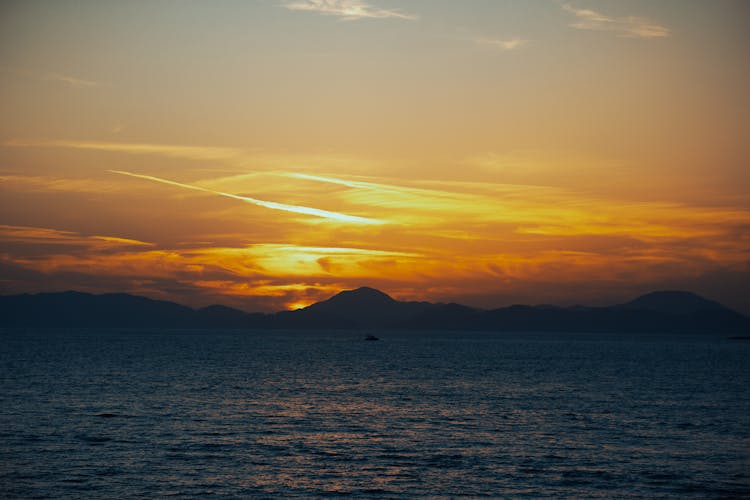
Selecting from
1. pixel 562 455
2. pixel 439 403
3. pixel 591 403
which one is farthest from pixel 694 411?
pixel 562 455

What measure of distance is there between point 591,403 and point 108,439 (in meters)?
50.8

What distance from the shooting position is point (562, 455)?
4828 cm

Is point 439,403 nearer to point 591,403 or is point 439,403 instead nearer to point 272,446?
point 591,403

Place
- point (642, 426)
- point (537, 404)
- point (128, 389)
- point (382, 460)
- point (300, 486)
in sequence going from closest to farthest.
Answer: point (300, 486)
point (382, 460)
point (642, 426)
point (537, 404)
point (128, 389)

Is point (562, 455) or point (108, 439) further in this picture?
point (108, 439)

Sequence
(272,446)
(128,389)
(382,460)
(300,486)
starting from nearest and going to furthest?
1. (300,486)
2. (382,460)
3. (272,446)
4. (128,389)

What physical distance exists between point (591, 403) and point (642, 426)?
18414 millimetres

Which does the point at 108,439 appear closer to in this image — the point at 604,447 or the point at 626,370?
the point at 604,447

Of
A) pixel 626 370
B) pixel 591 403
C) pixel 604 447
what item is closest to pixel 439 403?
pixel 591 403

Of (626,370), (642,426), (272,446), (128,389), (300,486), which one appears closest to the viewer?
(300,486)

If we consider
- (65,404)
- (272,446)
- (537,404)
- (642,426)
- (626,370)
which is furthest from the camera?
(626,370)

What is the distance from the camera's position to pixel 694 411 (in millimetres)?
73062

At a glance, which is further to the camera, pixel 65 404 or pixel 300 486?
pixel 65 404

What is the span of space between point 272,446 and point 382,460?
858cm
